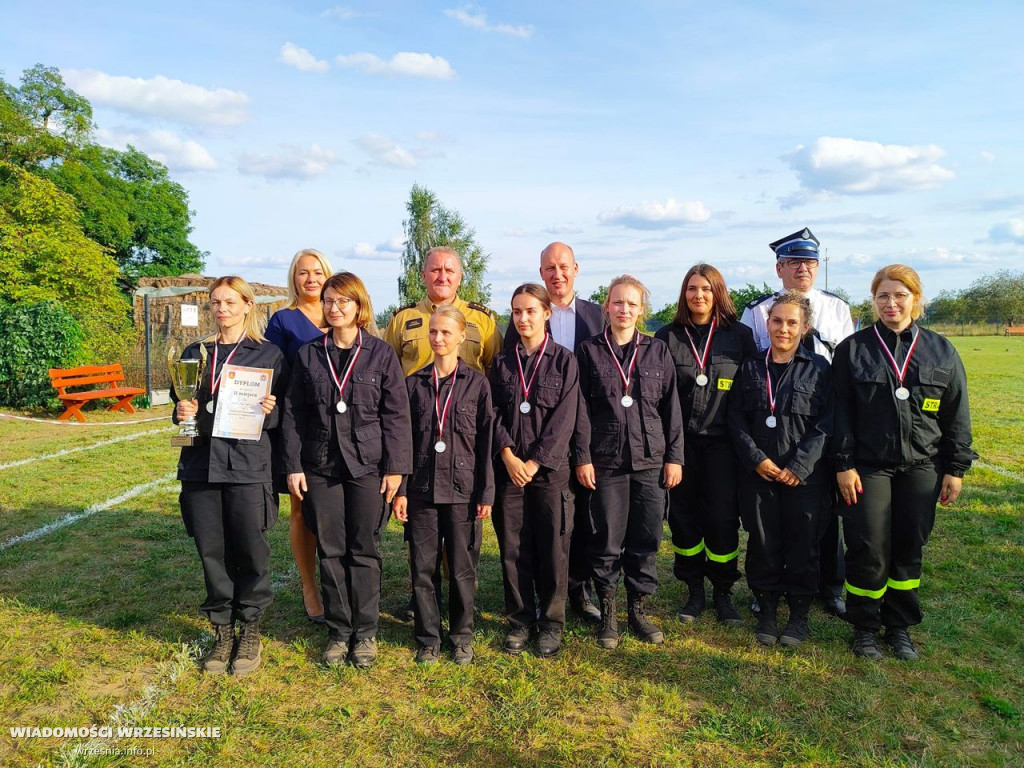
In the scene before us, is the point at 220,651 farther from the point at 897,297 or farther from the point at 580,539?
the point at 897,297

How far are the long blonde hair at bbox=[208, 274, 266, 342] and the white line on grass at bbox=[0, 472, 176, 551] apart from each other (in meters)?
3.54

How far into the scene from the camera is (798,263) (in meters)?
4.75

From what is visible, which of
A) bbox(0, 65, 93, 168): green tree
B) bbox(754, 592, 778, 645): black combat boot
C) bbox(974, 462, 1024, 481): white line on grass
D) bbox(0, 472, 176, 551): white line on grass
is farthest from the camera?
bbox(0, 65, 93, 168): green tree

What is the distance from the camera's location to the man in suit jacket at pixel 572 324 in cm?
443

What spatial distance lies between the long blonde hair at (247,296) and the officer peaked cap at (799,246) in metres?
3.53

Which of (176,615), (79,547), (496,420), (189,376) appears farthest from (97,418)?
(496,420)

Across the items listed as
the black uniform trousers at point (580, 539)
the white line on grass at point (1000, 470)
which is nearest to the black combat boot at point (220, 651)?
the black uniform trousers at point (580, 539)

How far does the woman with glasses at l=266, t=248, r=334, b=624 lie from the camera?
14.1ft

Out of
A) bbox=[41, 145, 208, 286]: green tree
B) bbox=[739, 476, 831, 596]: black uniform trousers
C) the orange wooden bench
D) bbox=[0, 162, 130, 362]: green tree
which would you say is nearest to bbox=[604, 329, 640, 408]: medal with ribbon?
bbox=[739, 476, 831, 596]: black uniform trousers

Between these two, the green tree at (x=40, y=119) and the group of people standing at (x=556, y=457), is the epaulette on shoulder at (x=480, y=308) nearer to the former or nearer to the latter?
the group of people standing at (x=556, y=457)

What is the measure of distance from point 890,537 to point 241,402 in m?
3.78

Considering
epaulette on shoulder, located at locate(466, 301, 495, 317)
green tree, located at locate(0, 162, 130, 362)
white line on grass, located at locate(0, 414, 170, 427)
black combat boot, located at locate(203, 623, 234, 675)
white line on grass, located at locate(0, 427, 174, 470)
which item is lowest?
black combat boot, located at locate(203, 623, 234, 675)

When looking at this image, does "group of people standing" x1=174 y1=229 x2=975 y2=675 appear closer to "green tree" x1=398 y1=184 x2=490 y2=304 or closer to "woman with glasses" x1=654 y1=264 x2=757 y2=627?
"woman with glasses" x1=654 y1=264 x2=757 y2=627

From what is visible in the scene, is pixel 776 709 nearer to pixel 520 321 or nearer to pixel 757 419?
pixel 757 419
